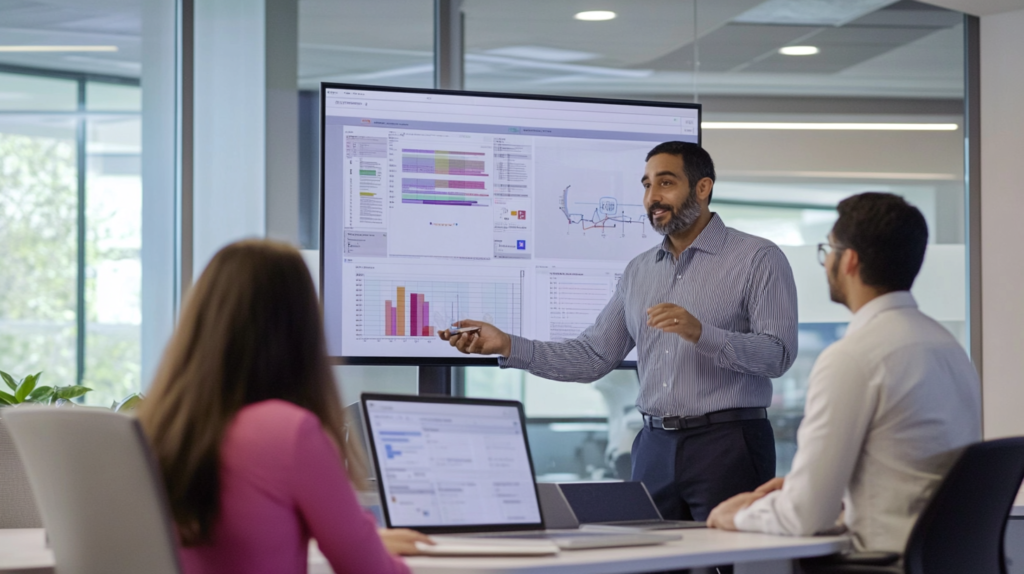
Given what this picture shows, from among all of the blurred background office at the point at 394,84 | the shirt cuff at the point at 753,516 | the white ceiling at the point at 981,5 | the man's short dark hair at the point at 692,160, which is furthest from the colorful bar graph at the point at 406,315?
the white ceiling at the point at 981,5

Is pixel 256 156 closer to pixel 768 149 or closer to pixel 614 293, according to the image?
pixel 614 293

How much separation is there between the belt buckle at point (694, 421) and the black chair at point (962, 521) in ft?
3.16

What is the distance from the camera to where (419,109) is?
3510 mm

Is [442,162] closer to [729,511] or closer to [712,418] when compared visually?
[712,418]

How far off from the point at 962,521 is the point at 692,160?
153cm

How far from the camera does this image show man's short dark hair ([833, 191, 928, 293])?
2.17 meters

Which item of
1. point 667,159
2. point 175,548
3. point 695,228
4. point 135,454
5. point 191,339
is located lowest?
point 175,548

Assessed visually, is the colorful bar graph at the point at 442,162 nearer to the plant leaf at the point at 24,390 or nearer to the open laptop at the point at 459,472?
the plant leaf at the point at 24,390

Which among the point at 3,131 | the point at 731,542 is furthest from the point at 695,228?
the point at 3,131

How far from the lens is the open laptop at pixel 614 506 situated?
232 centimetres

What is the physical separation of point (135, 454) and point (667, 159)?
224 cm

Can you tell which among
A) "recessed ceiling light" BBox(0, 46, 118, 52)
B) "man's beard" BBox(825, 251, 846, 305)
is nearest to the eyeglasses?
"man's beard" BBox(825, 251, 846, 305)

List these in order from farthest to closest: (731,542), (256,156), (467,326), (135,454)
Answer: (256,156) → (467,326) → (731,542) → (135,454)

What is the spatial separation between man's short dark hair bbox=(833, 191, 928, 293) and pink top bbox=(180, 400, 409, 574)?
4.09 feet
